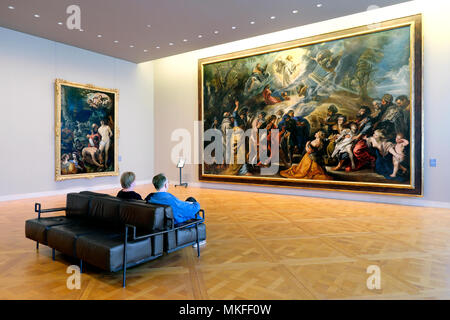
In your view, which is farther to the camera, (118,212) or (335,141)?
(335,141)

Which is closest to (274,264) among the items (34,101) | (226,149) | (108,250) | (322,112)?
(108,250)

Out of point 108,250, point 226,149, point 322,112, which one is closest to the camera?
point 108,250

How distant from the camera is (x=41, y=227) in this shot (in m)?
4.33

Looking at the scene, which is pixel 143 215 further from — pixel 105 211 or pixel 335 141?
pixel 335 141

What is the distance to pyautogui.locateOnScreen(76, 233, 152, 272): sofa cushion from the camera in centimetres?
333

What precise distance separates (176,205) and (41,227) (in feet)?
6.77

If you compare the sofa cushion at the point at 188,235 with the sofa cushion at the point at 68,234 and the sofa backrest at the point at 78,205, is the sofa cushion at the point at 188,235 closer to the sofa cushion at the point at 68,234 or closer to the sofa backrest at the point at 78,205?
the sofa cushion at the point at 68,234

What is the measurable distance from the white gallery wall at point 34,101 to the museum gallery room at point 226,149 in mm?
46

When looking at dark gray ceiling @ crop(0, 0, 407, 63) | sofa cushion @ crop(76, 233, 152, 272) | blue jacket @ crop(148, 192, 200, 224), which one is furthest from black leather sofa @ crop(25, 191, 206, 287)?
dark gray ceiling @ crop(0, 0, 407, 63)

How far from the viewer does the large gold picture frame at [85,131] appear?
11.2 m

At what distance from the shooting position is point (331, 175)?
1004 cm

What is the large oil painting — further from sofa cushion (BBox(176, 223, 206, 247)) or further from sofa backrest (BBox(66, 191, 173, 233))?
sofa backrest (BBox(66, 191, 173, 233))
